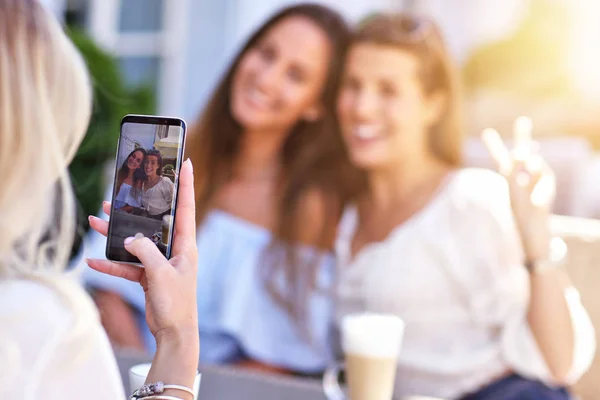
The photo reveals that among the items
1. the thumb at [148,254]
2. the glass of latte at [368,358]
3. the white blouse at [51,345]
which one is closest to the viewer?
the thumb at [148,254]

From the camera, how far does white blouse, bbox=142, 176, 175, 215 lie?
0.75 m

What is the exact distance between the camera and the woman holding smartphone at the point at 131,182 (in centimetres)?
78

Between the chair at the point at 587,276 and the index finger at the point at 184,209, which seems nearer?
the index finger at the point at 184,209

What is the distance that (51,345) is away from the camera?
0.87 meters

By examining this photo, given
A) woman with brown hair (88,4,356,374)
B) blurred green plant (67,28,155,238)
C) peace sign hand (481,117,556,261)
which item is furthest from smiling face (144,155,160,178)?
blurred green plant (67,28,155,238)

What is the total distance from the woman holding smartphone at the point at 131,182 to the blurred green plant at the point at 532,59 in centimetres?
175

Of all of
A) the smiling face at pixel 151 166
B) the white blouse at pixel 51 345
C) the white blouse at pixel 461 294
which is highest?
the smiling face at pixel 151 166

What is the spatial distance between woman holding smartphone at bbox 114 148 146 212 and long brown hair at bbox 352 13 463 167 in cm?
159

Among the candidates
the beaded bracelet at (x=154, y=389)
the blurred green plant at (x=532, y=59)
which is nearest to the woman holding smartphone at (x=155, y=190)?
the beaded bracelet at (x=154, y=389)

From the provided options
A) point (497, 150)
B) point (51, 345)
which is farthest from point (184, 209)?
point (497, 150)

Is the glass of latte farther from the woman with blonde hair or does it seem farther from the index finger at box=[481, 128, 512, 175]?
the index finger at box=[481, 128, 512, 175]

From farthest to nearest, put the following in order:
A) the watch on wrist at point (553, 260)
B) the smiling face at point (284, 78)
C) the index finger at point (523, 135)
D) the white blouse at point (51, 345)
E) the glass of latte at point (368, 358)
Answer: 1. the smiling face at point (284, 78)
2. the index finger at point (523, 135)
3. the watch on wrist at point (553, 260)
4. the glass of latte at point (368, 358)
5. the white blouse at point (51, 345)

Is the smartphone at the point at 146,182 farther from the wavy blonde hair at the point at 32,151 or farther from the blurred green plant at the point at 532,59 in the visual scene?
the blurred green plant at the point at 532,59

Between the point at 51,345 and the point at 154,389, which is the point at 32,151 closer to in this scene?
the point at 51,345
